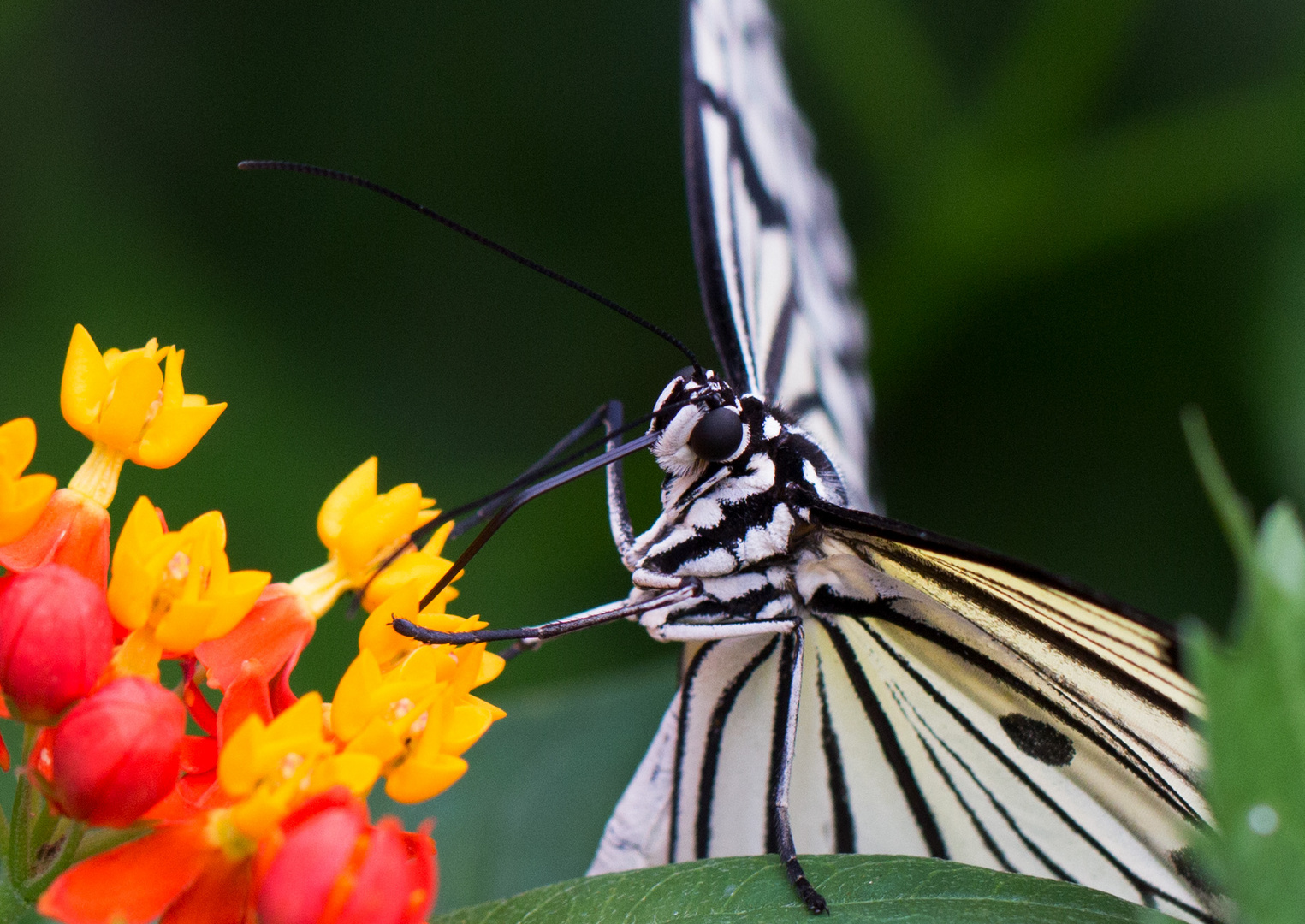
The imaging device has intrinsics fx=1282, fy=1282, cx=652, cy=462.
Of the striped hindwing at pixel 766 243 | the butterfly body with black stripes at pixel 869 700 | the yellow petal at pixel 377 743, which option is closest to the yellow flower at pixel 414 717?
the yellow petal at pixel 377 743

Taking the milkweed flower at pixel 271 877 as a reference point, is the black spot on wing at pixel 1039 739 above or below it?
below

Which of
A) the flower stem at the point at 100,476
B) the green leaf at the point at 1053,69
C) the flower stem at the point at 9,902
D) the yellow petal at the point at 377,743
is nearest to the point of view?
the flower stem at the point at 9,902

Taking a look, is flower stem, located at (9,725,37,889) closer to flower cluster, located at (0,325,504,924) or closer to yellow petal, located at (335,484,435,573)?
flower cluster, located at (0,325,504,924)

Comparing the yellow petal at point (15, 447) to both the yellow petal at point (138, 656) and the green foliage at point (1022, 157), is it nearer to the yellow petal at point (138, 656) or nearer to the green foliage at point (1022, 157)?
the yellow petal at point (138, 656)

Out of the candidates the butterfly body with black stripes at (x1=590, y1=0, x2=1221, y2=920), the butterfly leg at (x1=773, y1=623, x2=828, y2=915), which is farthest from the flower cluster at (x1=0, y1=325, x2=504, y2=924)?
the butterfly body with black stripes at (x1=590, y1=0, x2=1221, y2=920)

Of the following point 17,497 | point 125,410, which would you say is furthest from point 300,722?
point 125,410

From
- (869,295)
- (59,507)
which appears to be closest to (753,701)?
(59,507)

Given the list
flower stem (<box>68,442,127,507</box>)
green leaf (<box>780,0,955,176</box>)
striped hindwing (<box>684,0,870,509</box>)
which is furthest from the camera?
green leaf (<box>780,0,955,176</box>)

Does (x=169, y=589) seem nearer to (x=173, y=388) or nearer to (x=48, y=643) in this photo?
(x=48, y=643)
